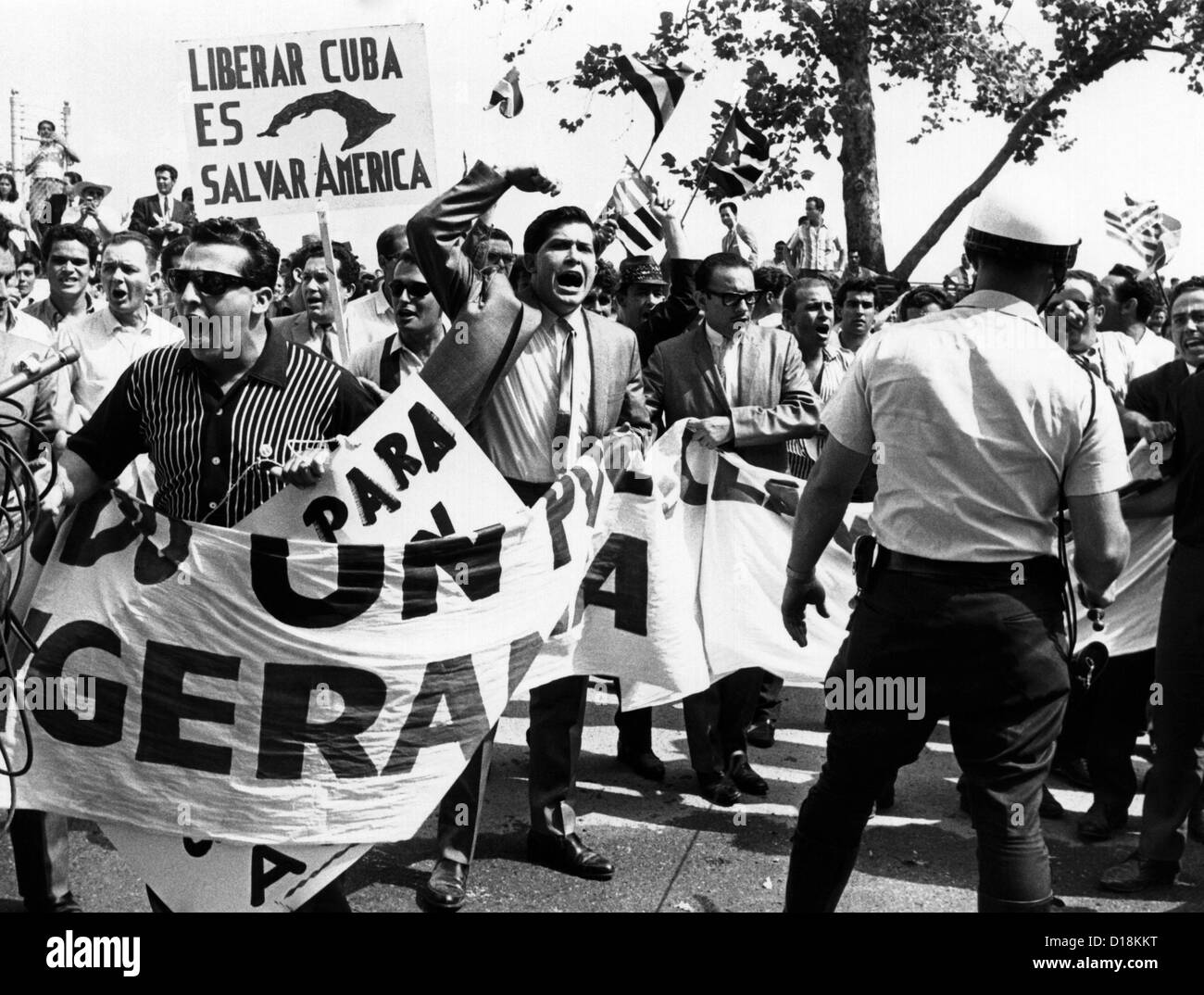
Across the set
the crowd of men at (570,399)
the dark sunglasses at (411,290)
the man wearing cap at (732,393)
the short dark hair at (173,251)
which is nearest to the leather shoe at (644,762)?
the crowd of men at (570,399)

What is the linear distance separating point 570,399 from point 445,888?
65.4 inches

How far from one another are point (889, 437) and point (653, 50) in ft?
43.0

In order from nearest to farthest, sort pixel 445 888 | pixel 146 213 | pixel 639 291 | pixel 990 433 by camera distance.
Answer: pixel 990 433, pixel 445 888, pixel 639 291, pixel 146 213

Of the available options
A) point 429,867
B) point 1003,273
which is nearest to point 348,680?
point 429,867

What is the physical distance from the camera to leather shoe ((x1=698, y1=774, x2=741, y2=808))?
18.8 feet

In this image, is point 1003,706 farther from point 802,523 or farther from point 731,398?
point 731,398

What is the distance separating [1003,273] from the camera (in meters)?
3.51

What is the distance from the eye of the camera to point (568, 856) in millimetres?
4980

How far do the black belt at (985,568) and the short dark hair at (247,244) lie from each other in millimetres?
1898

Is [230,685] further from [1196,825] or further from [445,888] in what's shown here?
[1196,825]

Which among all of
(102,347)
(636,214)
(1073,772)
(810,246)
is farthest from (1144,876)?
(810,246)

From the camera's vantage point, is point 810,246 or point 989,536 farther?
point 810,246

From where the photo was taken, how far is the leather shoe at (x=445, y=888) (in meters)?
4.57

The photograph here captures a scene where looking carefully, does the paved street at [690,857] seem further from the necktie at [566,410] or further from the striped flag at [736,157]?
the striped flag at [736,157]
